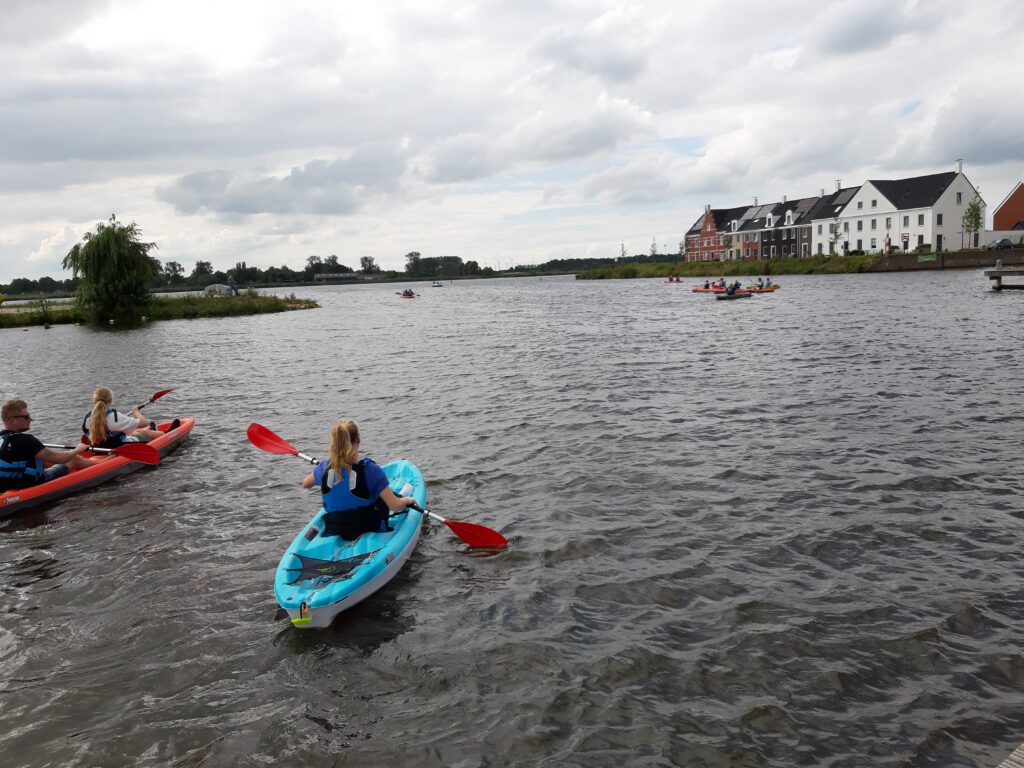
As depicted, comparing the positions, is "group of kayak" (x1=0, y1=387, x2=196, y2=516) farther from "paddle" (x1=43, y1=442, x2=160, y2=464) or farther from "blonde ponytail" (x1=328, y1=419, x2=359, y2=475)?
"blonde ponytail" (x1=328, y1=419, x2=359, y2=475)

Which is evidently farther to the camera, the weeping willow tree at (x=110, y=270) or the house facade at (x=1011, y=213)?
the house facade at (x=1011, y=213)

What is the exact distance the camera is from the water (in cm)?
524

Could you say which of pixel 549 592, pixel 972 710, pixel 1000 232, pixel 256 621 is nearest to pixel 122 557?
pixel 256 621

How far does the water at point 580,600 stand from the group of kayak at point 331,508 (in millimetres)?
298

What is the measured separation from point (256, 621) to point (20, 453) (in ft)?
20.2

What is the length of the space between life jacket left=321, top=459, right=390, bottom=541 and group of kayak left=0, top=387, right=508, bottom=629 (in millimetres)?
11

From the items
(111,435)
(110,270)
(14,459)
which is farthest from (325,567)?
(110,270)

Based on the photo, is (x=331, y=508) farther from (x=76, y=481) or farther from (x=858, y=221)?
(x=858, y=221)

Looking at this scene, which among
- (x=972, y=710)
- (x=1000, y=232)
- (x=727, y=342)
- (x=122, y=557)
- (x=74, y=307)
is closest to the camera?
(x=972, y=710)

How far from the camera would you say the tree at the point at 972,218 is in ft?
251

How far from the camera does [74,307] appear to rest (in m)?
54.4

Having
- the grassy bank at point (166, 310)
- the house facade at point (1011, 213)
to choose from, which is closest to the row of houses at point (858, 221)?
the house facade at point (1011, 213)

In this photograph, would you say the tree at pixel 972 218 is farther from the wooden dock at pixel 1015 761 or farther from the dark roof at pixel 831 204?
the wooden dock at pixel 1015 761

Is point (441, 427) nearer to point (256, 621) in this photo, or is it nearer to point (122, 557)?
point (122, 557)
